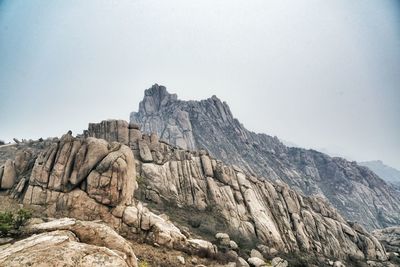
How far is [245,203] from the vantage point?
148 feet

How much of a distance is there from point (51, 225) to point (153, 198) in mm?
25241

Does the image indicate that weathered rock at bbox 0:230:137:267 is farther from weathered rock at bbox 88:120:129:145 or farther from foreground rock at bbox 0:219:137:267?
weathered rock at bbox 88:120:129:145

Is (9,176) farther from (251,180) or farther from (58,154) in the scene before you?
(251,180)

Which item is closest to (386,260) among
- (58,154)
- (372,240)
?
(372,240)

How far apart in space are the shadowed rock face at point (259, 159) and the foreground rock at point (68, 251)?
124 metres

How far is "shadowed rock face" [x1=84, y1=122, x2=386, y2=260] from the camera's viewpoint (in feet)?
134

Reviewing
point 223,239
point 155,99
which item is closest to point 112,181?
point 223,239

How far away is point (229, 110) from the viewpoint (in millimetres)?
199000

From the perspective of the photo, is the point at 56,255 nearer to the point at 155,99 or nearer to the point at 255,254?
the point at 255,254

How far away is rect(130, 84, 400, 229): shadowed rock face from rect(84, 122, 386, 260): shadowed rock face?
82649mm

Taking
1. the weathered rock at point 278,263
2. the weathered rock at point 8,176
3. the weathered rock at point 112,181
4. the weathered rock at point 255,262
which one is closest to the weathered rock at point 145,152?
the weathered rock at point 112,181

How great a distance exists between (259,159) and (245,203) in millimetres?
120053

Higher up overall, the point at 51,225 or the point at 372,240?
the point at 51,225

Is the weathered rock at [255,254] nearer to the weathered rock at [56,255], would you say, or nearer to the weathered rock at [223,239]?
the weathered rock at [223,239]
